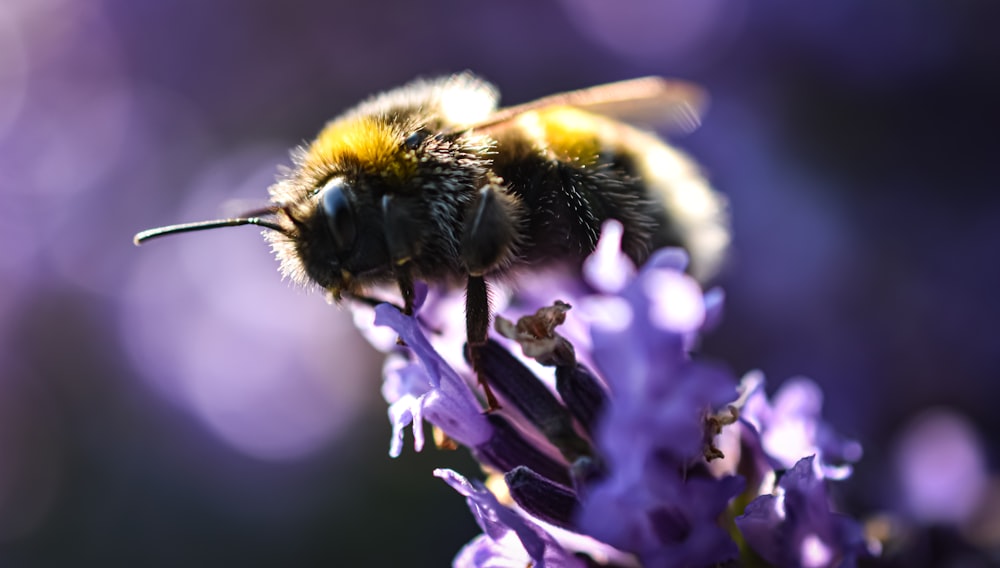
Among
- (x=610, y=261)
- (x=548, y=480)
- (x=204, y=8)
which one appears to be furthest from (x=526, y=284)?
(x=204, y=8)

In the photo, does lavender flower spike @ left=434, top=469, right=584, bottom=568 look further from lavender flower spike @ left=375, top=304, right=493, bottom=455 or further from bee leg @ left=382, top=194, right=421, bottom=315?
bee leg @ left=382, top=194, right=421, bottom=315

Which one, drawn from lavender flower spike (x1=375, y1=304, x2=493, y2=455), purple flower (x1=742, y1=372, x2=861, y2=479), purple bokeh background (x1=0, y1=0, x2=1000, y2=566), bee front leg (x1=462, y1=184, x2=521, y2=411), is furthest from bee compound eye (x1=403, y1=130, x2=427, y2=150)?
purple bokeh background (x1=0, y1=0, x2=1000, y2=566)

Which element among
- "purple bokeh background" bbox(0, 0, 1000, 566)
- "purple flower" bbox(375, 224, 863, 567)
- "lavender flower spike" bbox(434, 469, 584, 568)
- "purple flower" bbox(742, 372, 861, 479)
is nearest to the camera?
"purple flower" bbox(375, 224, 863, 567)

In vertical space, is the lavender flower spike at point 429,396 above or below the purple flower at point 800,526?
above

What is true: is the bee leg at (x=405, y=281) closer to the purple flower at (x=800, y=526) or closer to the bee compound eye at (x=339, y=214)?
the bee compound eye at (x=339, y=214)

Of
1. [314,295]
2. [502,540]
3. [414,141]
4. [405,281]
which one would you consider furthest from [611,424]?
[314,295]

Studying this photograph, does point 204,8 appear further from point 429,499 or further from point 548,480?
point 548,480

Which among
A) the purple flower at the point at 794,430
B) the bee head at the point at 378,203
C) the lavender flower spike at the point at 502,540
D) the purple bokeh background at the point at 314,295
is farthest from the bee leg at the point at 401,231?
the purple bokeh background at the point at 314,295
